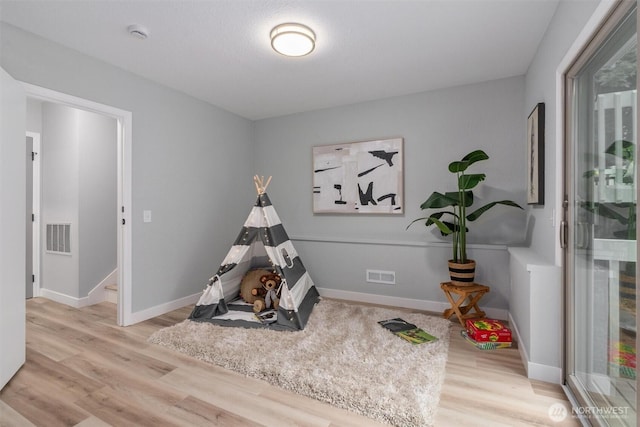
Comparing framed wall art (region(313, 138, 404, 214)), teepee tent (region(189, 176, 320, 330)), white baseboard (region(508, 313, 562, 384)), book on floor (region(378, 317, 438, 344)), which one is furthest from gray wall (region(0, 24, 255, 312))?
white baseboard (region(508, 313, 562, 384))

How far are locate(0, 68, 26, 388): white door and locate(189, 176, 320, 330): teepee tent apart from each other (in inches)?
49.8

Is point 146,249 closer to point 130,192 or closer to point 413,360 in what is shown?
point 130,192

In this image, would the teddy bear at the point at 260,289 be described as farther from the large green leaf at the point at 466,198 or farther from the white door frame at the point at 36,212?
the white door frame at the point at 36,212

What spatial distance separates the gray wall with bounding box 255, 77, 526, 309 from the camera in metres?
3.02

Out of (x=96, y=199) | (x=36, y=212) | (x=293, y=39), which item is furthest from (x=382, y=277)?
(x=36, y=212)

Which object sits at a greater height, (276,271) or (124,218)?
(124,218)

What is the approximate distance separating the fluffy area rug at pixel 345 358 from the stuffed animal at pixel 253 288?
1.79 feet

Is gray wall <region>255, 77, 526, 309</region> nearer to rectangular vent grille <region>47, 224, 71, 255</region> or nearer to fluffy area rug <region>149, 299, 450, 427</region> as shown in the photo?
fluffy area rug <region>149, 299, 450, 427</region>

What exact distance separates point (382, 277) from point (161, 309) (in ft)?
8.16

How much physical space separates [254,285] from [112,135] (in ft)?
8.67

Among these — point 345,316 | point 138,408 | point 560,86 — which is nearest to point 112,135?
point 138,408

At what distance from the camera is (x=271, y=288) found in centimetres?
325

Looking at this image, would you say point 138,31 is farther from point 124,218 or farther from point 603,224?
point 603,224

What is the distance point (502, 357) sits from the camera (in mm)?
2250
